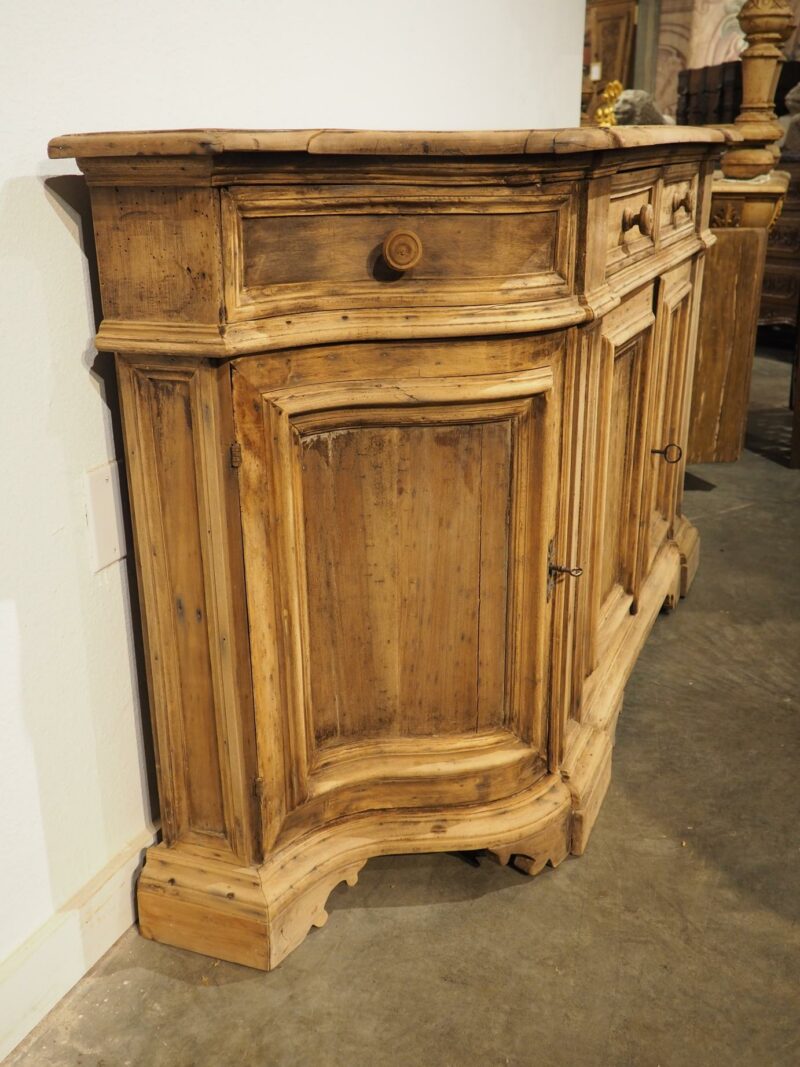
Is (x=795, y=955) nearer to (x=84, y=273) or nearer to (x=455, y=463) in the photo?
(x=455, y=463)

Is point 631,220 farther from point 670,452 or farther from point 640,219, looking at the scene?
point 670,452

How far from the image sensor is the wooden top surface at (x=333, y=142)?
125 cm

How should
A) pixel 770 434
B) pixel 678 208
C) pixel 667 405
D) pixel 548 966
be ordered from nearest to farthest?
pixel 548 966
pixel 678 208
pixel 667 405
pixel 770 434

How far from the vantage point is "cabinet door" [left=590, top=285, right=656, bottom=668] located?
1.93m

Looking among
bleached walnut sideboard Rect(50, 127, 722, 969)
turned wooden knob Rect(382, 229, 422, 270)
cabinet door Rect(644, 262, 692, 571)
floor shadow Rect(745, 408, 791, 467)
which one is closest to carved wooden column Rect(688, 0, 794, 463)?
floor shadow Rect(745, 408, 791, 467)

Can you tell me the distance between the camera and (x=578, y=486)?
5.78 ft

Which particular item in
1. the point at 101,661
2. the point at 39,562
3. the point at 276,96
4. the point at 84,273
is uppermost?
the point at 276,96

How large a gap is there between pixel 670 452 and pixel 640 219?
90 cm

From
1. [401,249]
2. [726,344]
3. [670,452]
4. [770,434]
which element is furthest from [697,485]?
[401,249]

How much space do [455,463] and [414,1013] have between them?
86 cm

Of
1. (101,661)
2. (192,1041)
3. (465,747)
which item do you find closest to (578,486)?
(465,747)

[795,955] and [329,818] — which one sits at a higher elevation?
[329,818]

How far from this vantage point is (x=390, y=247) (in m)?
1.43

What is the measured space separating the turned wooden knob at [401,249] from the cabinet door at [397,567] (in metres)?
0.13
